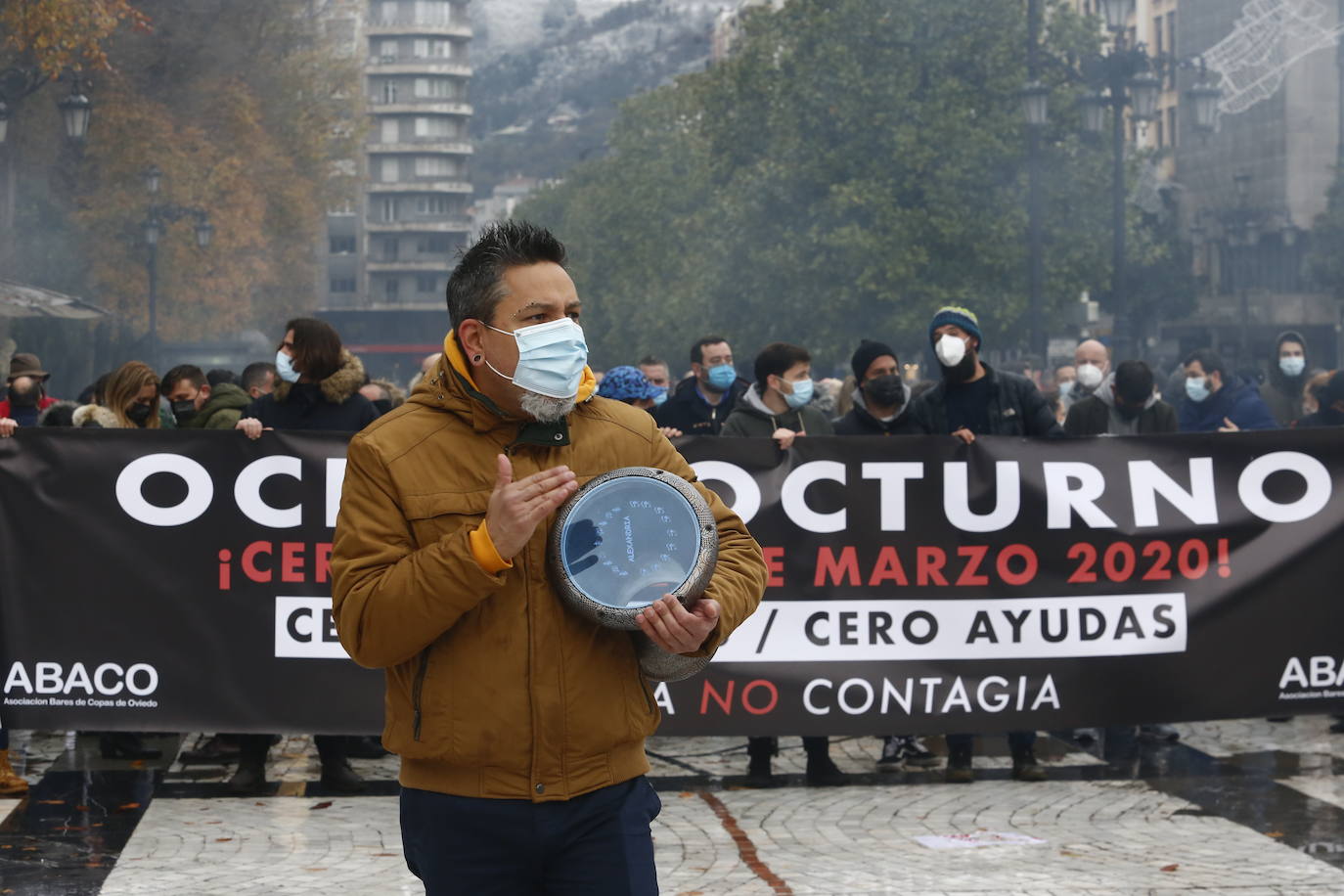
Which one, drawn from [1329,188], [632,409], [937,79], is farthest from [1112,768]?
[1329,188]

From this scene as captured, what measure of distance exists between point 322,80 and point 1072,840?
39.8m

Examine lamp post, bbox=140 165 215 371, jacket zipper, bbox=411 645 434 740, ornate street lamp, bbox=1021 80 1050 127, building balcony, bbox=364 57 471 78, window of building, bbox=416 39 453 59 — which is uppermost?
window of building, bbox=416 39 453 59

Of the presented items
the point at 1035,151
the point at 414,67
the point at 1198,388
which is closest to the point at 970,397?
the point at 1198,388

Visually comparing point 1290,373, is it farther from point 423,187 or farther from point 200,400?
point 423,187

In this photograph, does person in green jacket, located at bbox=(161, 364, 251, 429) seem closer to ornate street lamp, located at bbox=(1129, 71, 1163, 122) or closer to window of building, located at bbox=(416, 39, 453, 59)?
ornate street lamp, located at bbox=(1129, 71, 1163, 122)

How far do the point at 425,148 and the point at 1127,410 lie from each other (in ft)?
555

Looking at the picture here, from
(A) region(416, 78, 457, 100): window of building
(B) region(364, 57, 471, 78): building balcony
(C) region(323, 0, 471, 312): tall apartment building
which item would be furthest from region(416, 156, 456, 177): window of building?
(B) region(364, 57, 471, 78): building balcony

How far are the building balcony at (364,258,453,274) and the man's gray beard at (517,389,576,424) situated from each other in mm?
162612

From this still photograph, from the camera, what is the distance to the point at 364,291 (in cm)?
16412

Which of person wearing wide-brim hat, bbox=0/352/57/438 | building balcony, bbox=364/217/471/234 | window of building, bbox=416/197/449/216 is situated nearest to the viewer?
person wearing wide-brim hat, bbox=0/352/57/438

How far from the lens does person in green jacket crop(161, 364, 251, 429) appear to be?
374 inches

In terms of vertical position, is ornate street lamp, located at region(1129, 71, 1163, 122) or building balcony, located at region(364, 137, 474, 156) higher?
building balcony, located at region(364, 137, 474, 156)

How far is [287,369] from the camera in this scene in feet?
27.4

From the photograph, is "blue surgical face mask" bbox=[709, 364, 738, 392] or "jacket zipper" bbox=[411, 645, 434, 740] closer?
"jacket zipper" bbox=[411, 645, 434, 740]
